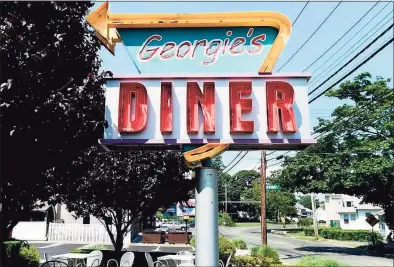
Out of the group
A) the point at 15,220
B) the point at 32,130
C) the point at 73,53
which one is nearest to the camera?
the point at 32,130

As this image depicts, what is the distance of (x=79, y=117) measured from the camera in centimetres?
731

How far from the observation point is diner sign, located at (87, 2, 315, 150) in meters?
7.69

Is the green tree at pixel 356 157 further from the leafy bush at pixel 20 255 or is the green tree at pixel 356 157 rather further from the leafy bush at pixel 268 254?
the leafy bush at pixel 20 255

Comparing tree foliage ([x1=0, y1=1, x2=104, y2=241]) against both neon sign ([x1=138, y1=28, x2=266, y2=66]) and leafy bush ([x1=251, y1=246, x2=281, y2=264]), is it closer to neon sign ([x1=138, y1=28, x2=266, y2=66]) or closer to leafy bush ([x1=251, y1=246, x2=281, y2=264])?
neon sign ([x1=138, y1=28, x2=266, y2=66])

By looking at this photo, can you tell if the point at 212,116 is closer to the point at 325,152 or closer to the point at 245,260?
the point at 245,260

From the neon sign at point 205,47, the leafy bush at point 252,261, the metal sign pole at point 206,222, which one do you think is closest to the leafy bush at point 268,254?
the leafy bush at point 252,261

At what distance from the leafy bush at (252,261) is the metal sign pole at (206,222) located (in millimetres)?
10185

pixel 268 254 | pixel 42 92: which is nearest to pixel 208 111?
pixel 42 92

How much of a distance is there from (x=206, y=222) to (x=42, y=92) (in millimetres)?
4024

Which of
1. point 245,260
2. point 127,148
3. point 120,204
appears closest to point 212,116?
point 127,148

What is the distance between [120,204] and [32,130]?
10023mm

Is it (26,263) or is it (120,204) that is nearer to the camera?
(26,263)

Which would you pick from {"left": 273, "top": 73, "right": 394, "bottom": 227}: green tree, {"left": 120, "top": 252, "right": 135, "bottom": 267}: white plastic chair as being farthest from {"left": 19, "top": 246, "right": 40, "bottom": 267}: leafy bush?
{"left": 273, "top": 73, "right": 394, "bottom": 227}: green tree

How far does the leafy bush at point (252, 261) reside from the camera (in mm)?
16859
